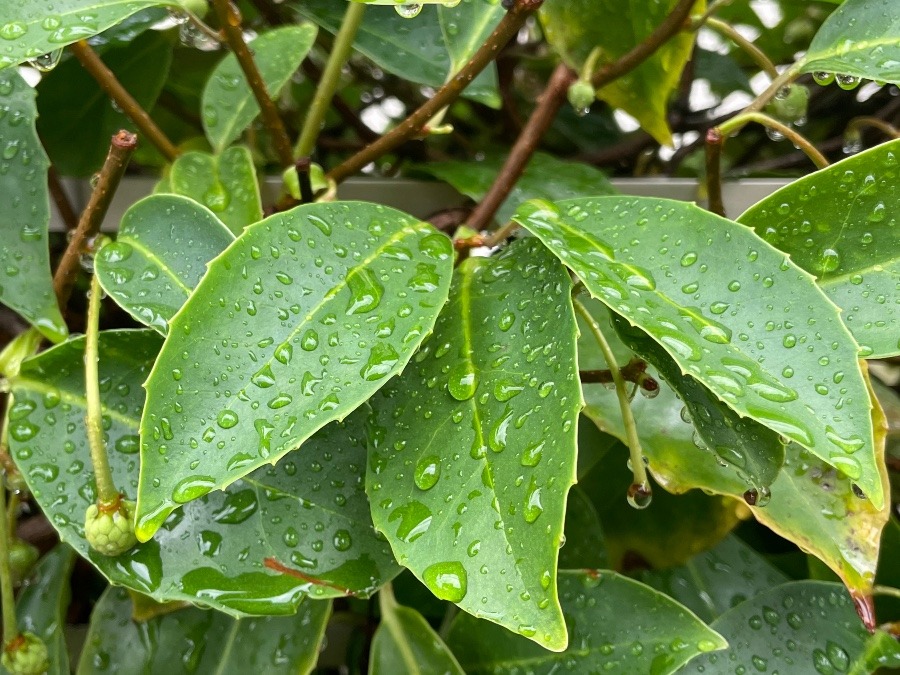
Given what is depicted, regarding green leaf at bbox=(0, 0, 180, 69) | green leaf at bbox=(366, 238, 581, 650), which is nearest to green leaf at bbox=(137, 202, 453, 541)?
green leaf at bbox=(366, 238, 581, 650)

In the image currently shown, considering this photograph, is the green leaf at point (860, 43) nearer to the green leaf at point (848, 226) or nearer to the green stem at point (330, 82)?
the green leaf at point (848, 226)

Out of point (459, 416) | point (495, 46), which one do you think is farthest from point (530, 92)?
point (459, 416)

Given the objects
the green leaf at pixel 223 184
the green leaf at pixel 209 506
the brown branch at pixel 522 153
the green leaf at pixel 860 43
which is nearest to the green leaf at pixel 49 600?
the green leaf at pixel 209 506

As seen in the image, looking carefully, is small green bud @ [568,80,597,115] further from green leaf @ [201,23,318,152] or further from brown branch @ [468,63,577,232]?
green leaf @ [201,23,318,152]

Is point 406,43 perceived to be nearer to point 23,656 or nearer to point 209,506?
point 209,506

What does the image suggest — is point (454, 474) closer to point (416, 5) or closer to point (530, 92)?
point (416, 5)

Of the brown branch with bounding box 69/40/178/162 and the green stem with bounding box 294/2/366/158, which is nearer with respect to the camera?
the brown branch with bounding box 69/40/178/162

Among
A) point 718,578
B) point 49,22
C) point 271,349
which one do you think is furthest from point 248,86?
point 718,578
